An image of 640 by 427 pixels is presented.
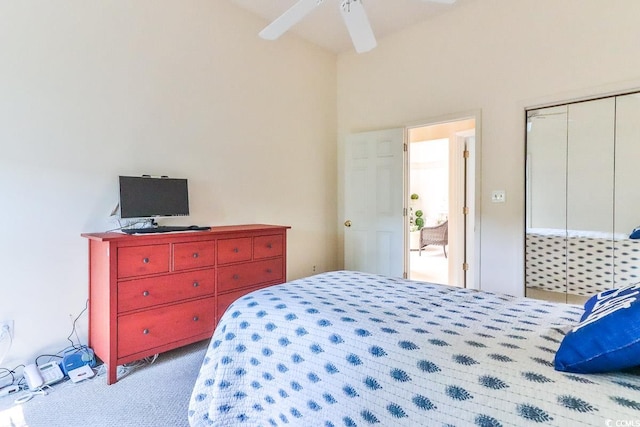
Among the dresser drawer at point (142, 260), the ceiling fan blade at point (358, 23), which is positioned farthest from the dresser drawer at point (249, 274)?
the ceiling fan blade at point (358, 23)

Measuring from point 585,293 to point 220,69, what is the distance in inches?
151

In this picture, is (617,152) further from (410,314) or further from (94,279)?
(94,279)

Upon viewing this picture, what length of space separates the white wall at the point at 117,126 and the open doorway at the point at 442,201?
167 cm

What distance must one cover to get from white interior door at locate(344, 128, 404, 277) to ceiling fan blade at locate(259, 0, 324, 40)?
1946 mm

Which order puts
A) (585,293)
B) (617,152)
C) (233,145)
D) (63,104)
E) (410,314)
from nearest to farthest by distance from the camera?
(410,314), (63,104), (617,152), (585,293), (233,145)

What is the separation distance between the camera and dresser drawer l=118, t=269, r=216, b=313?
83.0 inches

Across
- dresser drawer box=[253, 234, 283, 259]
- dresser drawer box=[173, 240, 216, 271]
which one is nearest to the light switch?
dresser drawer box=[253, 234, 283, 259]

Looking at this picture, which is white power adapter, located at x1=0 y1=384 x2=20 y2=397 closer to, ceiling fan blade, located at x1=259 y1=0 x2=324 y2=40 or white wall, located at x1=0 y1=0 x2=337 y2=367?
white wall, located at x1=0 y1=0 x2=337 y2=367

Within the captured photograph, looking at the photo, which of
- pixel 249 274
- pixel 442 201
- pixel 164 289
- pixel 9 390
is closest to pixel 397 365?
pixel 164 289

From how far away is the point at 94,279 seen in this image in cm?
229

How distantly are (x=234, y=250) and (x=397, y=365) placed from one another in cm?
192

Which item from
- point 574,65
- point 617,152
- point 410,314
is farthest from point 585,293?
point 410,314

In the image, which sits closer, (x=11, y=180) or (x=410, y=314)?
(x=410, y=314)

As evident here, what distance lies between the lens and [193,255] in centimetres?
242
